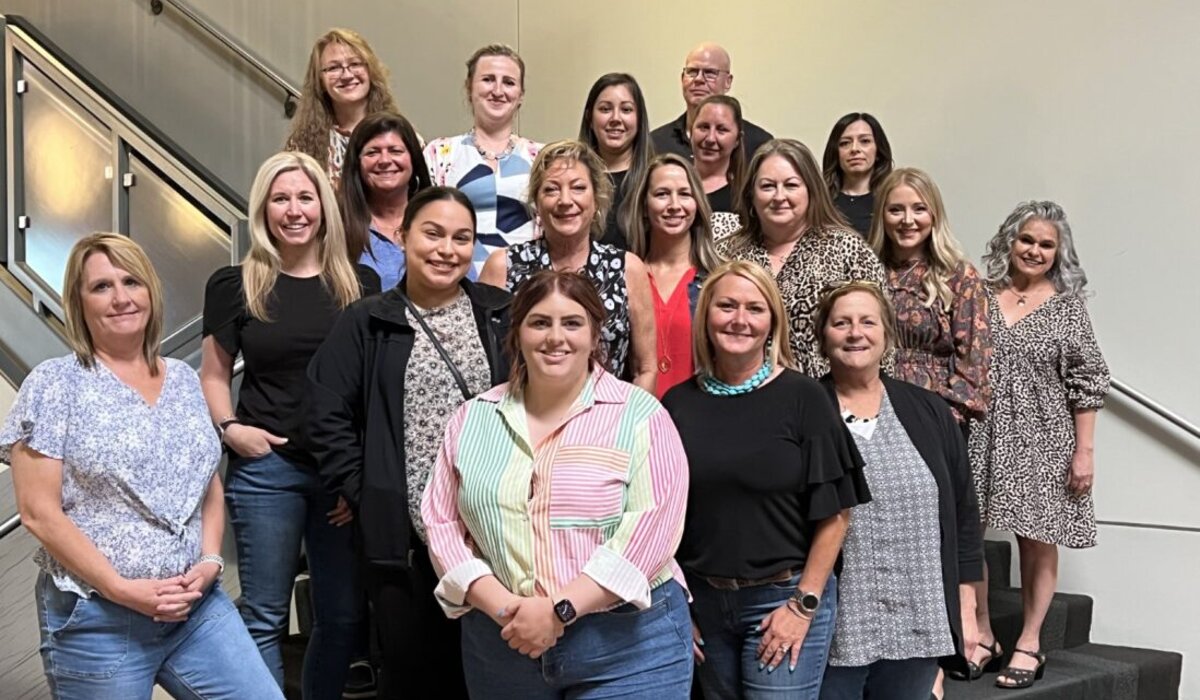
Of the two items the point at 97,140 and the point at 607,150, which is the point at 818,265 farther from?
the point at 97,140

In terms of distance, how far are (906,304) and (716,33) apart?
281 centimetres

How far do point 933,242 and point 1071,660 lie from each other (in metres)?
1.59

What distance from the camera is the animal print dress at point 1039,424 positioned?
3.84m

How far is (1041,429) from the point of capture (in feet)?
12.7

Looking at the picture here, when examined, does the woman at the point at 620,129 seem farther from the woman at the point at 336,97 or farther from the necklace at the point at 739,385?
the necklace at the point at 739,385

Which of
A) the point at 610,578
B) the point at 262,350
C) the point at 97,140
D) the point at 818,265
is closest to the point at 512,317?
the point at 610,578

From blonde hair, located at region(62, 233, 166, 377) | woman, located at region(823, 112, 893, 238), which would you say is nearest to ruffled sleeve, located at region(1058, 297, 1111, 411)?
woman, located at region(823, 112, 893, 238)

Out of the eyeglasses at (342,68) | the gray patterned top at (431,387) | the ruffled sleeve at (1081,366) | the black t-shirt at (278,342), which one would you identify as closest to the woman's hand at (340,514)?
the black t-shirt at (278,342)

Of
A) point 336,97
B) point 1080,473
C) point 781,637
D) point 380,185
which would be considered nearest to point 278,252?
point 380,185

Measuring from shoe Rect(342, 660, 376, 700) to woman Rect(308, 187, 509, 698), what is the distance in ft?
1.89

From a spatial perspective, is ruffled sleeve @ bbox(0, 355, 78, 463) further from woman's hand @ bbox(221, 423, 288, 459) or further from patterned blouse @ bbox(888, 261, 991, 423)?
patterned blouse @ bbox(888, 261, 991, 423)

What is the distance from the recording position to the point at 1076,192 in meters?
4.66

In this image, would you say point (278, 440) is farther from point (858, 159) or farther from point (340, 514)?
point (858, 159)

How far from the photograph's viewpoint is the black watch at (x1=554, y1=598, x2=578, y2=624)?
6.98 ft
